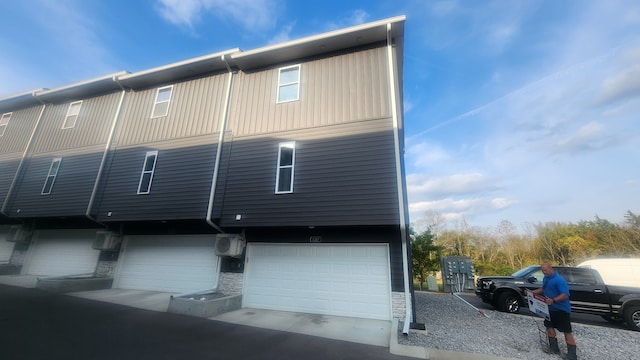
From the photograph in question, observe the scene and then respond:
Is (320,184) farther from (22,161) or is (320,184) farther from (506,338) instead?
(22,161)

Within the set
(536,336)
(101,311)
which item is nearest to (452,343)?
(536,336)

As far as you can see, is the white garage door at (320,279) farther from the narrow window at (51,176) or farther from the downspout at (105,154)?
the narrow window at (51,176)

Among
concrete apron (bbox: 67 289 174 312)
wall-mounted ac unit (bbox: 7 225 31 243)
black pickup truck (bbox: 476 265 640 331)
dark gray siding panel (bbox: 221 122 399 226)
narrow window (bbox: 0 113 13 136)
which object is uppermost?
narrow window (bbox: 0 113 13 136)

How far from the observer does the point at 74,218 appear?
34.4ft

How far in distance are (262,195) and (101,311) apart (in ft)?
16.0

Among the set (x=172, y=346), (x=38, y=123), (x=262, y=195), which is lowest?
(x=172, y=346)

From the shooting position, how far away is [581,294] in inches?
303

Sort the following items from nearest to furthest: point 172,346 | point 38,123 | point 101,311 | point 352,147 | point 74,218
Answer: point 172,346 → point 101,311 → point 352,147 → point 74,218 → point 38,123

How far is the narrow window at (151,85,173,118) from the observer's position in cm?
1061

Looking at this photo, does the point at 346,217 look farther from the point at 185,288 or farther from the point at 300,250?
the point at 185,288

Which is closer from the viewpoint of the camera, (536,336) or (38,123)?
(536,336)

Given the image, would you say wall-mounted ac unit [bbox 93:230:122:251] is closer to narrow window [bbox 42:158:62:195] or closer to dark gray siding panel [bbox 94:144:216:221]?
dark gray siding panel [bbox 94:144:216:221]

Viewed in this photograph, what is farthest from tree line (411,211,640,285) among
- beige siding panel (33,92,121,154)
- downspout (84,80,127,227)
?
beige siding panel (33,92,121,154)

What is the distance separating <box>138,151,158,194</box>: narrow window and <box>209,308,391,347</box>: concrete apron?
5796 mm
